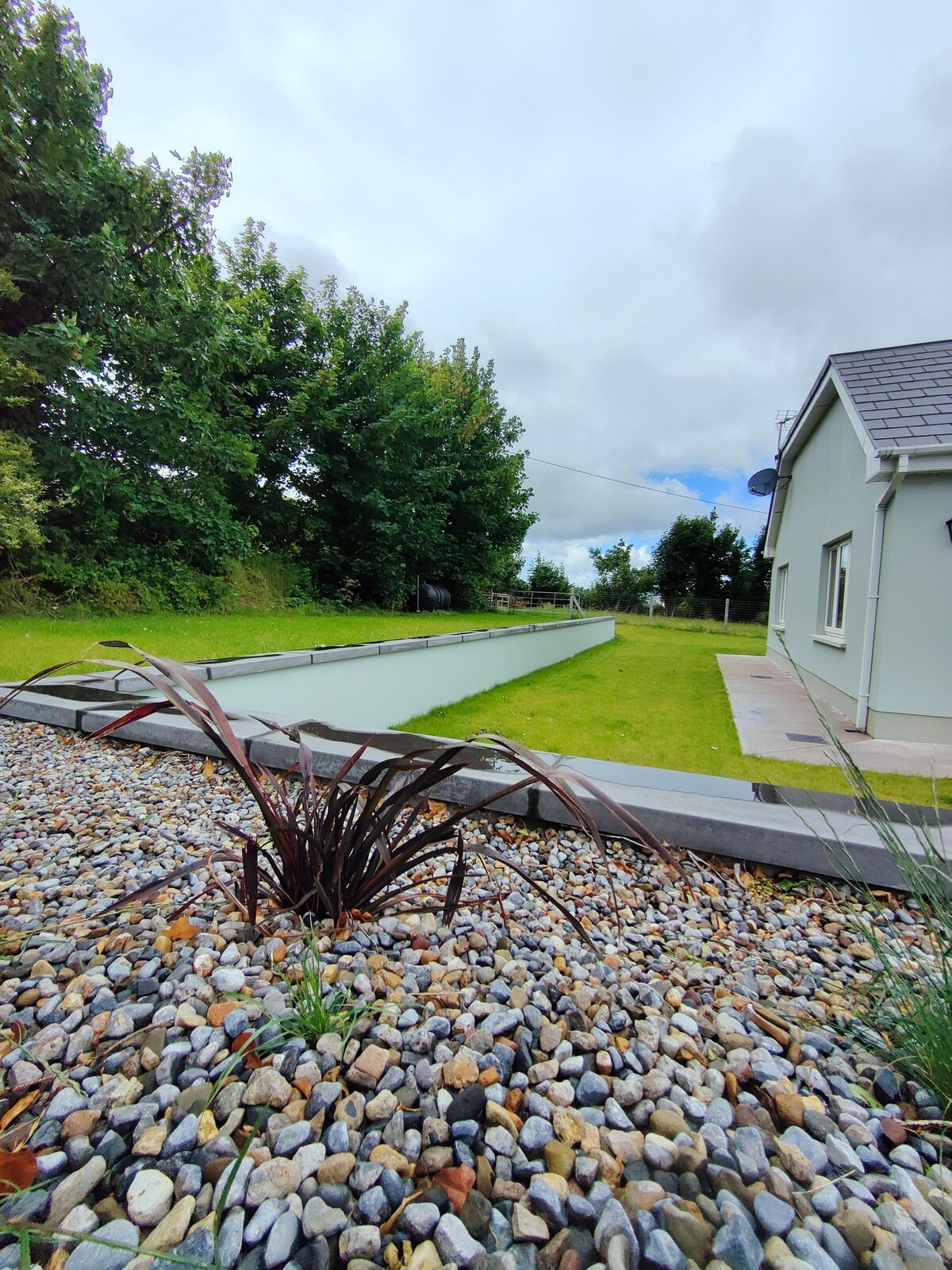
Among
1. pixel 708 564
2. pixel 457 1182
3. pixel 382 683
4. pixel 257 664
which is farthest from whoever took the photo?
pixel 708 564

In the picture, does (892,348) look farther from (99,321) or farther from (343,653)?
(99,321)

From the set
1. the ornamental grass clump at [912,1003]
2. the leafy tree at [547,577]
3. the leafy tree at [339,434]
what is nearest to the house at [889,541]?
the ornamental grass clump at [912,1003]

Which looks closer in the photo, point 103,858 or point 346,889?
point 346,889

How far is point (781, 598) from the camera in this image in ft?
31.8

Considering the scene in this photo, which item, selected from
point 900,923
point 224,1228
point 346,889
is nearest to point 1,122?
point 346,889

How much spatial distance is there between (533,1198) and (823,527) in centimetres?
694

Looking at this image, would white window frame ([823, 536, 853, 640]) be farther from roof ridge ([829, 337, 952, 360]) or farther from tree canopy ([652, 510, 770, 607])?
tree canopy ([652, 510, 770, 607])

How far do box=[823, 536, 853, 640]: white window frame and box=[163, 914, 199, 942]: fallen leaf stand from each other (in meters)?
5.73

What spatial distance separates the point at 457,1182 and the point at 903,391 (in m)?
6.23

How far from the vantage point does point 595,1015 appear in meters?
1.05

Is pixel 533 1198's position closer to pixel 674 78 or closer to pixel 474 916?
pixel 474 916

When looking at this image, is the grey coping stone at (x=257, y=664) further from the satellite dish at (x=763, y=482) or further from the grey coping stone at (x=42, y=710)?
the satellite dish at (x=763, y=482)

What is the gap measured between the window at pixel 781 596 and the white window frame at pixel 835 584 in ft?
8.22

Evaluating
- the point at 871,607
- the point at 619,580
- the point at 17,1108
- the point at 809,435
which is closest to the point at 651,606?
the point at 619,580
